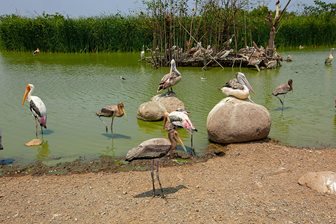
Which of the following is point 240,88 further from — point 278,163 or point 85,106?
point 85,106

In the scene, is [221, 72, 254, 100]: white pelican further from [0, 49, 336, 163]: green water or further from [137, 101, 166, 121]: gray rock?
[137, 101, 166, 121]: gray rock

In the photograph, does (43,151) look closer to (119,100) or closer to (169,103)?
(169,103)

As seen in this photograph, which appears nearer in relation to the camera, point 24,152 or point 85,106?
point 24,152

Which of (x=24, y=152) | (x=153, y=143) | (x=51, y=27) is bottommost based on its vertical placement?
(x=24, y=152)

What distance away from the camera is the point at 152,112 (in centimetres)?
1309

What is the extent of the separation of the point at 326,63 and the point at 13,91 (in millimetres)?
19804

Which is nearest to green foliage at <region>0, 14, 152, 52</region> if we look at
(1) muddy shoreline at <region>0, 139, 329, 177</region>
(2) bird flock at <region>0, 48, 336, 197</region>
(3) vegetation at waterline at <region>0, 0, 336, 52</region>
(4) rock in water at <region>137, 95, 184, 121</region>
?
(3) vegetation at waterline at <region>0, 0, 336, 52</region>

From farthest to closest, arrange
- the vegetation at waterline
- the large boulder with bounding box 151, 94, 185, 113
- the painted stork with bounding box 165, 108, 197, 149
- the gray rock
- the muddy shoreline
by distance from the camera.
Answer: the vegetation at waterline
the large boulder with bounding box 151, 94, 185, 113
the gray rock
the painted stork with bounding box 165, 108, 197, 149
the muddy shoreline

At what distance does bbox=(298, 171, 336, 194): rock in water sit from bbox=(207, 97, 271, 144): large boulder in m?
2.94

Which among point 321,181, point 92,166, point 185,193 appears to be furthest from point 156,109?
point 321,181

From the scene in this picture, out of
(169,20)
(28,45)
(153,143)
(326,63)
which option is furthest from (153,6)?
(153,143)

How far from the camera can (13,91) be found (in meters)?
18.4

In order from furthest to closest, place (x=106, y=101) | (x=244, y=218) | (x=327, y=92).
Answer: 1. (x=327, y=92)
2. (x=106, y=101)
3. (x=244, y=218)

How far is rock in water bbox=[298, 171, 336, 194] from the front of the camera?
281 inches
